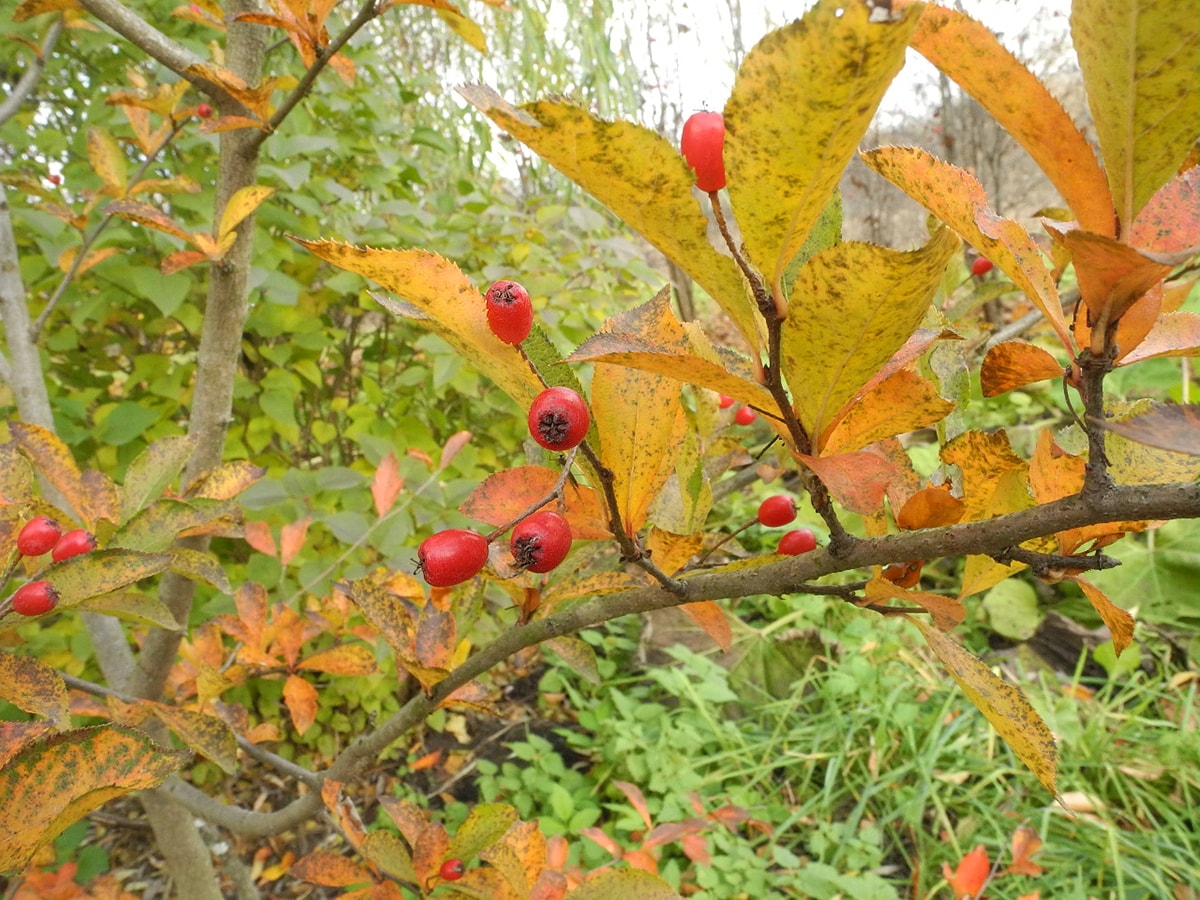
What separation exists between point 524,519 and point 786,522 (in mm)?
307

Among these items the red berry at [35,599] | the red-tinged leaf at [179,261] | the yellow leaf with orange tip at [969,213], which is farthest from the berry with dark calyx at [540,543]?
the red-tinged leaf at [179,261]

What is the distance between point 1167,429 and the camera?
0.29 m

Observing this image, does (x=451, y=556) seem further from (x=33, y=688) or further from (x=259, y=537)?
(x=259, y=537)

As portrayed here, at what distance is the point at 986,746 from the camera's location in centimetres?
193

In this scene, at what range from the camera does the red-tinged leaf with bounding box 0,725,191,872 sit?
1.46ft

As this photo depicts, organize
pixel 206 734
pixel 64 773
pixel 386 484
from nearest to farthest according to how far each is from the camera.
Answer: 1. pixel 64 773
2. pixel 206 734
3. pixel 386 484

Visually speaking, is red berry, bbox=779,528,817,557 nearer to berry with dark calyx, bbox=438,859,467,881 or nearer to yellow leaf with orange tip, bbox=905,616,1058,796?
yellow leaf with orange tip, bbox=905,616,1058,796

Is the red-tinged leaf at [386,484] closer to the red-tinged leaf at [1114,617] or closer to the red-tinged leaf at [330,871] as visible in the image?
the red-tinged leaf at [330,871]

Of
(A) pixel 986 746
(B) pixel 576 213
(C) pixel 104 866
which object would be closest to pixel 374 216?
(B) pixel 576 213

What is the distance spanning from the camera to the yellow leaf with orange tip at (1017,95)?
1.03 ft

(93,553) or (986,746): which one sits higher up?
(93,553)

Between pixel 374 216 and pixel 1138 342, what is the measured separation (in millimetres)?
1945

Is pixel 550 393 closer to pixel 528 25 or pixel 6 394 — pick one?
pixel 6 394

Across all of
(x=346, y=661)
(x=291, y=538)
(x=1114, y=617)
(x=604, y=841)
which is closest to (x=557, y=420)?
(x=1114, y=617)
